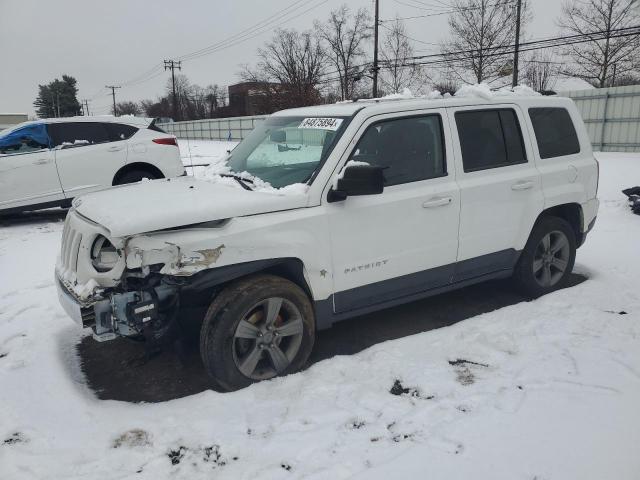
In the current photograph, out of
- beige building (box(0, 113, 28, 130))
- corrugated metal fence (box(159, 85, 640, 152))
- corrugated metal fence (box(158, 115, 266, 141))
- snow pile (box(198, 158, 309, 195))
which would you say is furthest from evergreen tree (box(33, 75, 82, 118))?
snow pile (box(198, 158, 309, 195))

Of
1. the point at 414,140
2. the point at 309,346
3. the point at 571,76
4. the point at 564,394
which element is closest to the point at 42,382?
the point at 309,346

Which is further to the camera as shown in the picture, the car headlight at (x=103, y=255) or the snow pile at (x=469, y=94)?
the snow pile at (x=469, y=94)

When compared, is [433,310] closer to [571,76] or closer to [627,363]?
[627,363]

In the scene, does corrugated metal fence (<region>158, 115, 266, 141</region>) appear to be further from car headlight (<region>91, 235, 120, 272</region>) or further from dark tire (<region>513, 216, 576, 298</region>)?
car headlight (<region>91, 235, 120, 272</region>)

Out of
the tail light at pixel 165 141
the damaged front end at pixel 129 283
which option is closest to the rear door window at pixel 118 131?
the tail light at pixel 165 141

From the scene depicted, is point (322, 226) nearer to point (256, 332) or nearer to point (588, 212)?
point (256, 332)

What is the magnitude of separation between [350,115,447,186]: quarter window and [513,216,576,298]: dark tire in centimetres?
137

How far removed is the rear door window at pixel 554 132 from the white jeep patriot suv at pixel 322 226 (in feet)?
0.05

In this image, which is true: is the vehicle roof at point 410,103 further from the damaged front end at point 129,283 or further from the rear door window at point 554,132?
the damaged front end at point 129,283

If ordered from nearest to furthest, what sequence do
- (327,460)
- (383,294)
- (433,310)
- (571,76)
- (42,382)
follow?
(327,460) → (42,382) → (383,294) → (433,310) → (571,76)

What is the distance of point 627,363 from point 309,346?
7.25ft

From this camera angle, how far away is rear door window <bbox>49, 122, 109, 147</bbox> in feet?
30.1

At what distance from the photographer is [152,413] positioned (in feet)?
10.5

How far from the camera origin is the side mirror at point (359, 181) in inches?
131
